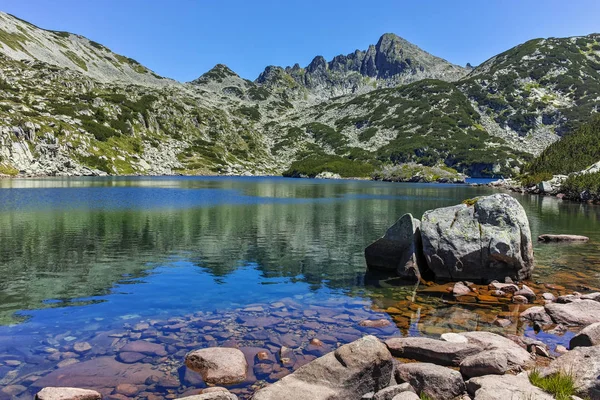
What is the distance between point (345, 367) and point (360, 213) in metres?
51.3

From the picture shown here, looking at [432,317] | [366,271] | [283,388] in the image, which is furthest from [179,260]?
[283,388]

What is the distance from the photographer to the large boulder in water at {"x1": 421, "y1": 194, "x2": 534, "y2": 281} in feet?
78.0

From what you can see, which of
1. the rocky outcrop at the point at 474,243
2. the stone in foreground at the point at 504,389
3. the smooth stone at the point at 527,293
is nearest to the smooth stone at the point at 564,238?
the rocky outcrop at the point at 474,243

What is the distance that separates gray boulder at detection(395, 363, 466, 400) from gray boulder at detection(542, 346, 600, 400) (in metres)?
2.22

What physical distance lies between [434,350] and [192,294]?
13.2 metres

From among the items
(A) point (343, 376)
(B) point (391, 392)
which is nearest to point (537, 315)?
(B) point (391, 392)

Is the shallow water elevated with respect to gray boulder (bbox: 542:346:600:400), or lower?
lower

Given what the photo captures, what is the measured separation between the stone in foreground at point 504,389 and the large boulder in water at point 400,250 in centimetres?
1448

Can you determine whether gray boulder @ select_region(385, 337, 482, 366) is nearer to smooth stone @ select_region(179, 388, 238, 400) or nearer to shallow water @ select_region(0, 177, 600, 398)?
shallow water @ select_region(0, 177, 600, 398)

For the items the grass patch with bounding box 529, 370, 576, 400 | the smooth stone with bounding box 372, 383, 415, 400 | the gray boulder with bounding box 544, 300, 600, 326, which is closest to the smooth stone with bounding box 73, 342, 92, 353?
the smooth stone with bounding box 372, 383, 415, 400

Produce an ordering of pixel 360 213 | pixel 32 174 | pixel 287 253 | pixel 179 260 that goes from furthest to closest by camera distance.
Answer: pixel 32 174 → pixel 360 213 → pixel 287 253 → pixel 179 260

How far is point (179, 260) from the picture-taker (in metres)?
29.4

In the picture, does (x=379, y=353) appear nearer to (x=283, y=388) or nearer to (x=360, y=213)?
(x=283, y=388)

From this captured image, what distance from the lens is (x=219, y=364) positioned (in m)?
12.2
